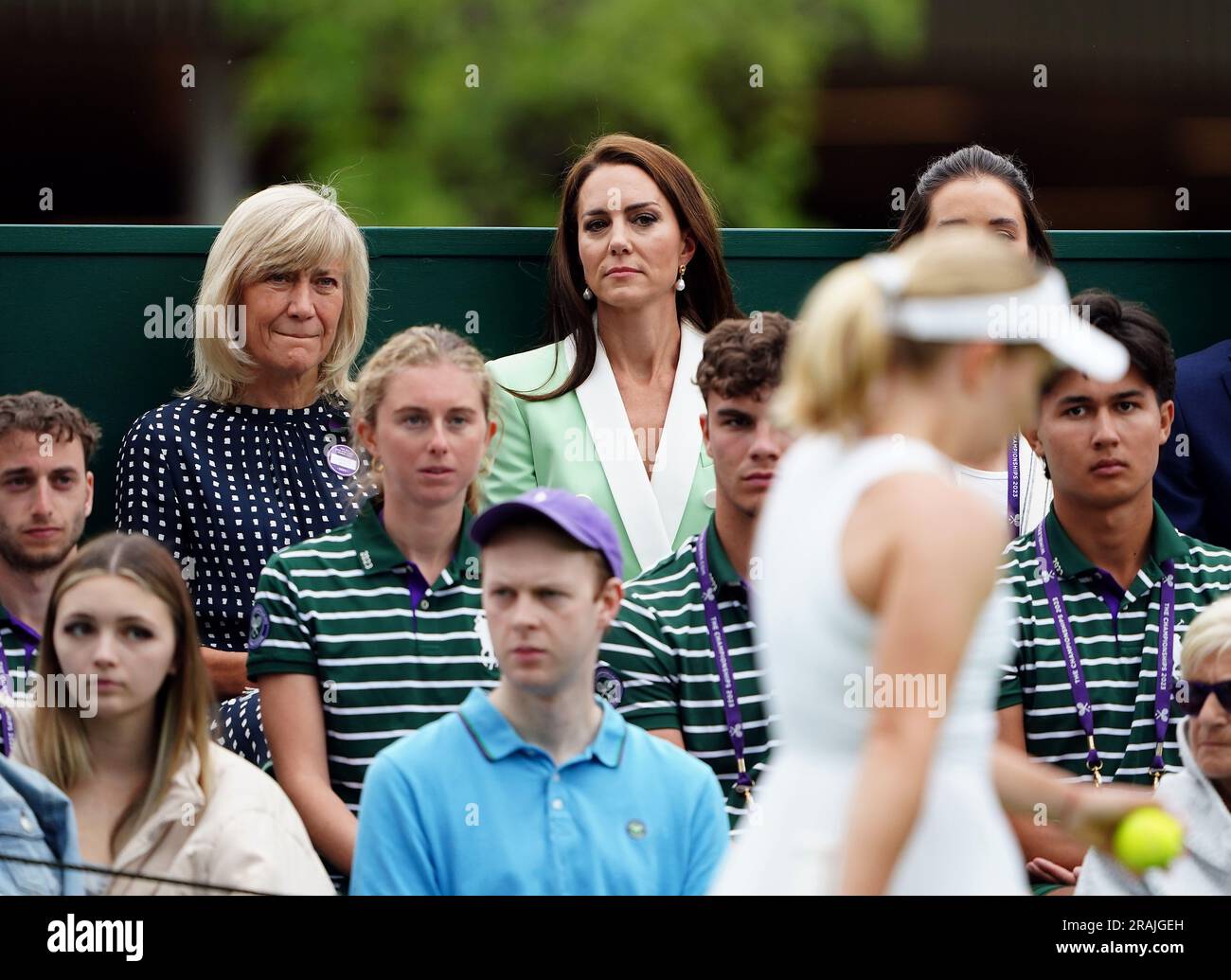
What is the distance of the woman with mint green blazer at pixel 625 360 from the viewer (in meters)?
3.59

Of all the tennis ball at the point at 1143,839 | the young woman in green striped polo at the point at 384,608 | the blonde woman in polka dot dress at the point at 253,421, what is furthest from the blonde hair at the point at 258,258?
the tennis ball at the point at 1143,839

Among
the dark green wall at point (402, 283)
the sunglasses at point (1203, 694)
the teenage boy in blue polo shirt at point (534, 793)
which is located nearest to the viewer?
the teenage boy in blue polo shirt at point (534, 793)

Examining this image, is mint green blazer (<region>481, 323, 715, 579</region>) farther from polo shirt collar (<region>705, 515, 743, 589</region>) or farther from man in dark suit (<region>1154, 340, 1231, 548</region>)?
man in dark suit (<region>1154, 340, 1231, 548</region>)

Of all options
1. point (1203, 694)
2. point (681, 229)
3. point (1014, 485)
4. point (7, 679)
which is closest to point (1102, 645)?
point (1203, 694)

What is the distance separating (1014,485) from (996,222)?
1.62 ft

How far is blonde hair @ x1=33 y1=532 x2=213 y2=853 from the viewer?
2.85 m

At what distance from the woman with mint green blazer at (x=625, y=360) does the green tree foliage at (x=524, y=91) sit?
352 cm

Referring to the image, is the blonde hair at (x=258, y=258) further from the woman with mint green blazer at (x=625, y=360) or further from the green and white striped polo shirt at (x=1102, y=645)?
the green and white striped polo shirt at (x=1102, y=645)

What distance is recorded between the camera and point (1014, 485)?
3.59m

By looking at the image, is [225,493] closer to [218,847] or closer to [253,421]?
[253,421]

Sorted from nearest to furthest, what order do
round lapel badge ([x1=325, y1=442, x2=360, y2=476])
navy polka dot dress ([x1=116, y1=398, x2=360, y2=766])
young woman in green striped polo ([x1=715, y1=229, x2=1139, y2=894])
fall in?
young woman in green striped polo ([x1=715, y1=229, x2=1139, y2=894])
navy polka dot dress ([x1=116, y1=398, x2=360, y2=766])
round lapel badge ([x1=325, y1=442, x2=360, y2=476])

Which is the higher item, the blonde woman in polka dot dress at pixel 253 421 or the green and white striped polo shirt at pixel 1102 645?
the blonde woman in polka dot dress at pixel 253 421

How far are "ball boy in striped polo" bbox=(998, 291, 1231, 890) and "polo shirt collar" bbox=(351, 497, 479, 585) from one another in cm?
87

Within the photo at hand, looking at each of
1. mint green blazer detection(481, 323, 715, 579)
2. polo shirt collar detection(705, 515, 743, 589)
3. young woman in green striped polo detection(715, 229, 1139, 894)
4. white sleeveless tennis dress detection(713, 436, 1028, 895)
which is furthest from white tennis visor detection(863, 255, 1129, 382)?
mint green blazer detection(481, 323, 715, 579)
